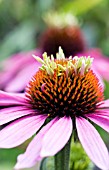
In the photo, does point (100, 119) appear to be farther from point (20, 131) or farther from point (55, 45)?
point (55, 45)

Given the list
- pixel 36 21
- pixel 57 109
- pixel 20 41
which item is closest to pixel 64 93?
pixel 57 109

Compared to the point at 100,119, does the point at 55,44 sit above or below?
above

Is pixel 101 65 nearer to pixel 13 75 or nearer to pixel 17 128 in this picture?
pixel 13 75

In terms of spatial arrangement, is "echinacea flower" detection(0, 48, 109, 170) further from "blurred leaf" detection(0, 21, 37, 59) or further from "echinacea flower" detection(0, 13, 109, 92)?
"blurred leaf" detection(0, 21, 37, 59)

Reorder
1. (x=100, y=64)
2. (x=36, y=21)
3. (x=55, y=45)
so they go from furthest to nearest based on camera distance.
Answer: (x=36, y=21) → (x=55, y=45) → (x=100, y=64)

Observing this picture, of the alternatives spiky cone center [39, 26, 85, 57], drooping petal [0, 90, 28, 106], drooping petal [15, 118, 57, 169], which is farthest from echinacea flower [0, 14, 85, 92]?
drooping petal [15, 118, 57, 169]

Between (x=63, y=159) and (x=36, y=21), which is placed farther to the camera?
(x=36, y=21)

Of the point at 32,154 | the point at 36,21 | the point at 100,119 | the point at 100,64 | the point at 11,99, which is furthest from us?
the point at 36,21

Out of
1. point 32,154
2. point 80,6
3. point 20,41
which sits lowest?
point 32,154
